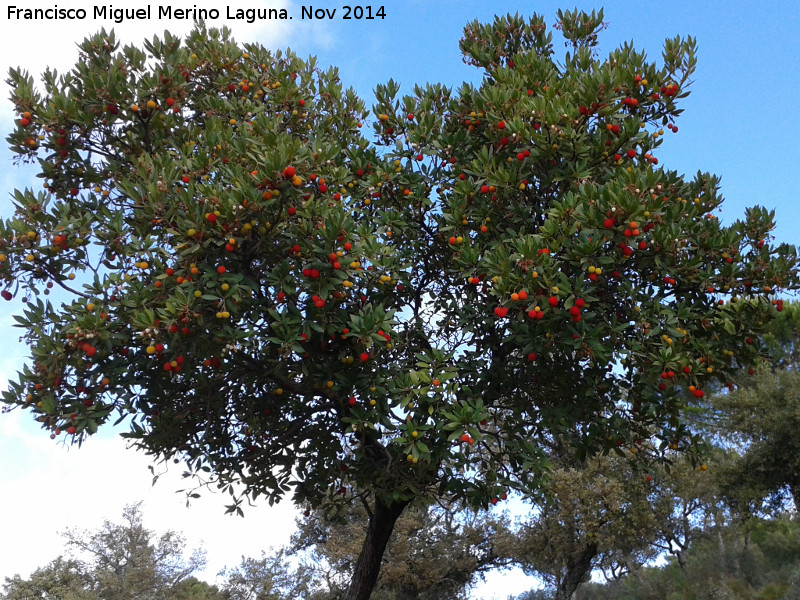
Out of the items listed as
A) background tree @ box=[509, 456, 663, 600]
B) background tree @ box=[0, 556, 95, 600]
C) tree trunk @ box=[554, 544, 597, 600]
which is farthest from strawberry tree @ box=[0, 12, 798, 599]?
background tree @ box=[0, 556, 95, 600]

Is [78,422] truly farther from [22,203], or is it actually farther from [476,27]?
[476,27]

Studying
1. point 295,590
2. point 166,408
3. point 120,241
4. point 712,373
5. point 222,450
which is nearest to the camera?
point 120,241

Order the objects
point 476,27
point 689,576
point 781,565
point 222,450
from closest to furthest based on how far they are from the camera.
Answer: point 222,450 → point 476,27 → point 689,576 → point 781,565

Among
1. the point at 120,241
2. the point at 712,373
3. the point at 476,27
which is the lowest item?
the point at 712,373

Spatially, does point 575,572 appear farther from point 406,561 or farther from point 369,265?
point 369,265

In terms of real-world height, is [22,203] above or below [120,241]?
above

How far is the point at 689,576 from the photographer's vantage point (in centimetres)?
2569

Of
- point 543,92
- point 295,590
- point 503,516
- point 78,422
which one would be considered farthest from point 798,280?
point 295,590

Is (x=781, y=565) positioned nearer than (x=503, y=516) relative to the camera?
No

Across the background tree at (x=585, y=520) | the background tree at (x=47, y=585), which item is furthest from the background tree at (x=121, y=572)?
the background tree at (x=585, y=520)

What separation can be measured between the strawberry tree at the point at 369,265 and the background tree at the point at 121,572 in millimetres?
15458

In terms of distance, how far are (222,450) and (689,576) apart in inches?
850

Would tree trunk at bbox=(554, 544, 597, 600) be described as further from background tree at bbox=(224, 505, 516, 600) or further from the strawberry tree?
the strawberry tree

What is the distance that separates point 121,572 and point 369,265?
21441 mm
